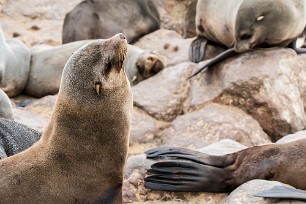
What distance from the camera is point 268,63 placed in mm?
8750

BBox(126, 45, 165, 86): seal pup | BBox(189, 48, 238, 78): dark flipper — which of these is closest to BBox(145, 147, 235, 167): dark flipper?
BBox(189, 48, 238, 78): dark flipper

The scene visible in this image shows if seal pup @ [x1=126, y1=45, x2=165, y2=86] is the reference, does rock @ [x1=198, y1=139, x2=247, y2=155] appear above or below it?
above

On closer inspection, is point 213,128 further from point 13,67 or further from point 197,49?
point 13,67

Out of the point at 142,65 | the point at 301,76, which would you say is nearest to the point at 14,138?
the point at 301,76

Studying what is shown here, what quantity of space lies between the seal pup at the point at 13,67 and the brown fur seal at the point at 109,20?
1520mm

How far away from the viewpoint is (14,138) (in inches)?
244

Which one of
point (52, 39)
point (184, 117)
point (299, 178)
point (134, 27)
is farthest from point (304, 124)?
point (52, 39)

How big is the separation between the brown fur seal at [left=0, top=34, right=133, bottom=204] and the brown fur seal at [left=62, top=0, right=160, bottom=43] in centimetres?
723

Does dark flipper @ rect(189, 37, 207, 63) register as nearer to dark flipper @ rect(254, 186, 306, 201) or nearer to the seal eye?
the seal eye

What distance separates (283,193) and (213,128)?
355 cm

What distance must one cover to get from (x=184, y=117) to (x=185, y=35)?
5778 mm

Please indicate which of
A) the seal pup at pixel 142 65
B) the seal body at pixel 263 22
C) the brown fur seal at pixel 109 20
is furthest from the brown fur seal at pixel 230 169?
the brown fur seal at pixel 109 20

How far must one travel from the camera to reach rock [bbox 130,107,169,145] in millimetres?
8539

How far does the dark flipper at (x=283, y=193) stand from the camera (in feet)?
15.9
